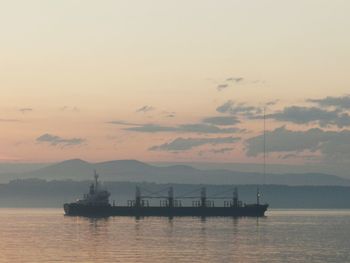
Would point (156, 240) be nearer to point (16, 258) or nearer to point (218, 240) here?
point (218, 240)

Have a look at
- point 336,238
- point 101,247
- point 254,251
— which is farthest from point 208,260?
point 336,238

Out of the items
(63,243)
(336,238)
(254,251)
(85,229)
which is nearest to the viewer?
(254,251)

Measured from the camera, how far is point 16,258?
333 ft

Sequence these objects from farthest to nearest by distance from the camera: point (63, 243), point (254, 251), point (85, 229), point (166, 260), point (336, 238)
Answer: point (85, 229) < point (336, 238) < point (63, 243) < point (254, 251) < point (166, 260)

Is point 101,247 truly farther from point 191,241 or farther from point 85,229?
point 85,229

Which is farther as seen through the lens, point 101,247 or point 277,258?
point 101,247

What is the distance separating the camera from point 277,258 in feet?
328

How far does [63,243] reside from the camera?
12475cm

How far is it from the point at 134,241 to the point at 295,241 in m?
22.5

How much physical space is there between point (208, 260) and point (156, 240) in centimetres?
3359

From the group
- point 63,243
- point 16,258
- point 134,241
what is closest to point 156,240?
point 134,241

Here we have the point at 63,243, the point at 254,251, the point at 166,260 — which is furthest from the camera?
the point at 63,243

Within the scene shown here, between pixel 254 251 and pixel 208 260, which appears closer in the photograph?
pixel 208 260

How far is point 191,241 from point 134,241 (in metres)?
7.77
